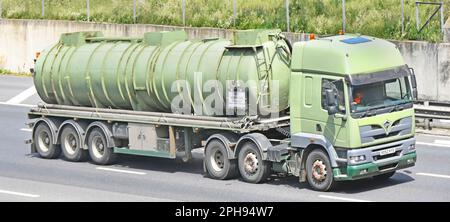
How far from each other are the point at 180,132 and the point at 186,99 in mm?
854

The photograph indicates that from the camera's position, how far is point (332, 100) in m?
21.1

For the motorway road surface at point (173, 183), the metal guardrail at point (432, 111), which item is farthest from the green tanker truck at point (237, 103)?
the metal guardrail at point (432, 111)

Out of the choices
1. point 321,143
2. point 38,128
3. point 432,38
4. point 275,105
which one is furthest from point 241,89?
point 432,38

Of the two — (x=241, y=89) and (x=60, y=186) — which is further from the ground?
(x=241, y=89)

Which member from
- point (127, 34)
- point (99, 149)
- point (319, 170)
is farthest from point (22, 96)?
point (319, 170)

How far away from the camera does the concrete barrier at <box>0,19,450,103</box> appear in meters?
31.0

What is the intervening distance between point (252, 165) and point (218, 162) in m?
1.01

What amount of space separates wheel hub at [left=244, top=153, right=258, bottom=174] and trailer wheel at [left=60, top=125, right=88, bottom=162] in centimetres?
523

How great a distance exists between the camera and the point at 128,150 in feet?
83.2

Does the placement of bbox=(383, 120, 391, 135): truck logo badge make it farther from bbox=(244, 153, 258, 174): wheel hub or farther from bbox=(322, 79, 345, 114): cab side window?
bbox=(244, 153, 258, 174): wheel hub

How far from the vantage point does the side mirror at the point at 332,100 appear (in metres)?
21.1

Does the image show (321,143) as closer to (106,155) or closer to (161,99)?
(161,99)

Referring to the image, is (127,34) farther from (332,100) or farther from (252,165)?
(332,100)

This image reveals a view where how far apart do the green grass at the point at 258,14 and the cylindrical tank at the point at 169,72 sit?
9893mm
